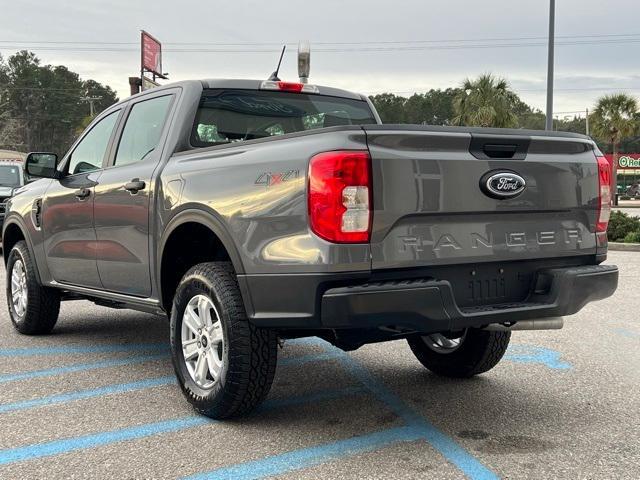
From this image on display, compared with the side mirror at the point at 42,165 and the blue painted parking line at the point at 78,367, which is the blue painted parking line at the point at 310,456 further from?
the side mirror at the point at 42,165

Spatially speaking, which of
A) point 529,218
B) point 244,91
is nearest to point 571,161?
point 529,218

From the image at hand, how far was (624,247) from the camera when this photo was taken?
14758 mm

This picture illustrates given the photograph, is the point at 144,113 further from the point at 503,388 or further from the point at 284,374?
the point at 503,388

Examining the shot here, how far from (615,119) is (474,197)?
45.4 meters

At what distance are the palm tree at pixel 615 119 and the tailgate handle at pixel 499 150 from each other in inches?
1732

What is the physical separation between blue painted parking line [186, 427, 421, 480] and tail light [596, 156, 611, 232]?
1535mm

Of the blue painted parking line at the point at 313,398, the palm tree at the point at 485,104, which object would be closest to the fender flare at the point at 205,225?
the blue painted parking line at the point at 313,398

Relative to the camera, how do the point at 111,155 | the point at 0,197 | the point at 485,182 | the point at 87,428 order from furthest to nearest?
1. the point at 0,197
2. the point at 111,155
3. the point at 87,428
4. the point at 485,182

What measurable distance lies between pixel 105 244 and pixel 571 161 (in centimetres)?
307

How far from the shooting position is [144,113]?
5.08m

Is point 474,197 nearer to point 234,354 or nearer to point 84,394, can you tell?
point 234,354

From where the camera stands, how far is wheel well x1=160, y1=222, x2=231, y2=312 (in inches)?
166

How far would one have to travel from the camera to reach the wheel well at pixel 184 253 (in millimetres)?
4215

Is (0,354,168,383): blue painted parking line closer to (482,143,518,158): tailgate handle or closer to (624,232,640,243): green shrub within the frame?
(482,143,518,158): tailgate handle
